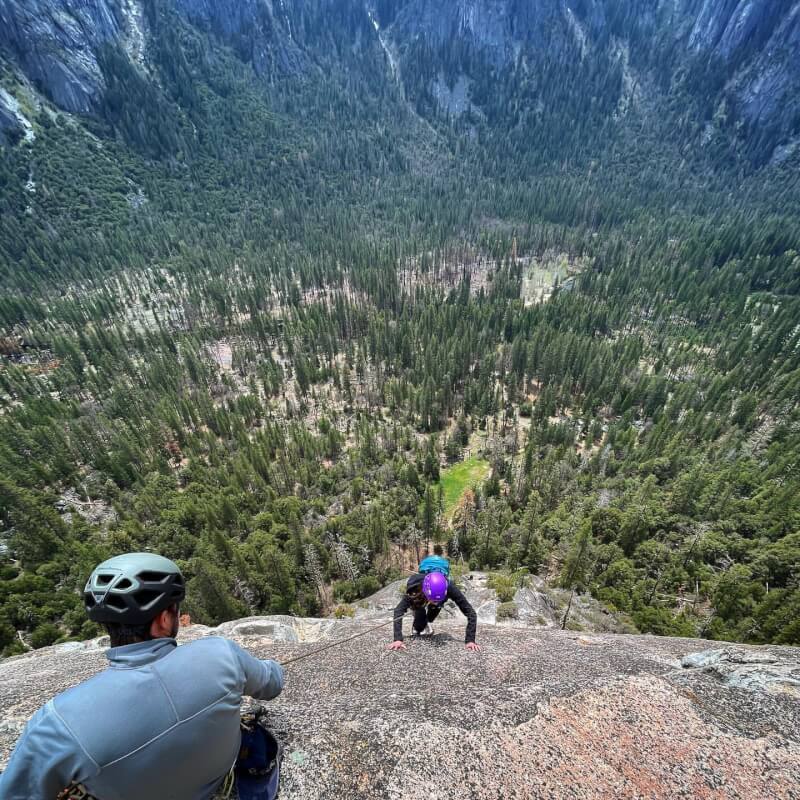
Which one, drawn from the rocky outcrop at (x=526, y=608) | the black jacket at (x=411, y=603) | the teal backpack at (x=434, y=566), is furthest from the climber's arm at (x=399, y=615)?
the rocky outcrop at (x=526, y=608)

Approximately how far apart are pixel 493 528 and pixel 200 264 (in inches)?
6234

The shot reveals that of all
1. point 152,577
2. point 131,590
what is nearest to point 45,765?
point 131,590

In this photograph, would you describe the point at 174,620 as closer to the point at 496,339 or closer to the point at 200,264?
the point at 496,339

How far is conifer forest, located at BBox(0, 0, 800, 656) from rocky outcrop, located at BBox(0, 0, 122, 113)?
3.64 meters

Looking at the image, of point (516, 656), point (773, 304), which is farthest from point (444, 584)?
point (773, 304)

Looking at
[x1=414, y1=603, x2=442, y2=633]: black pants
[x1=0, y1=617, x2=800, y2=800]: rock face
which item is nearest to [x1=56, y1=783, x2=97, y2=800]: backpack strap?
[x1=0, y1=617, x2=800, y2=800]: rock face

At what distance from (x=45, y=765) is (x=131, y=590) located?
1.40 metres

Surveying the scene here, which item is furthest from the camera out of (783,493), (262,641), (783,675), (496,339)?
(496,339)

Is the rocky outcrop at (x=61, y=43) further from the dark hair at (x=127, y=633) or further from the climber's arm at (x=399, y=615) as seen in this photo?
the dark hair at (x=127, y=633)

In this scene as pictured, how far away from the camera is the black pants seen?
11305 millimetres

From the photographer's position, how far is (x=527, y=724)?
695 cm

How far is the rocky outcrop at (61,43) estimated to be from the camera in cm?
16888

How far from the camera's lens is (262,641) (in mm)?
14734

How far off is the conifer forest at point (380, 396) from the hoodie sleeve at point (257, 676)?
3526 centimetres
